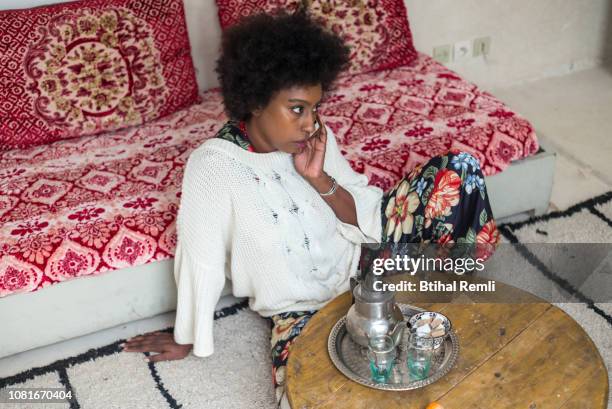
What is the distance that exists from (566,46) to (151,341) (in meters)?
2.50

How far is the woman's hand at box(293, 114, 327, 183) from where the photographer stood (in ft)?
5.22

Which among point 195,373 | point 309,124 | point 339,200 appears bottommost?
point 195,373

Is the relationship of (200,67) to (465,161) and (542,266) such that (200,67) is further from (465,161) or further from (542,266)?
(542,266)

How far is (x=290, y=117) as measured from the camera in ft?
4.79

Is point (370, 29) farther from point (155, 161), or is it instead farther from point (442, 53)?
point (155, 161)

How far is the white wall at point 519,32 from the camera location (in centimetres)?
292

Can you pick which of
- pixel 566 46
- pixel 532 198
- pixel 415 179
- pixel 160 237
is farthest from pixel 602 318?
pixel 566 46

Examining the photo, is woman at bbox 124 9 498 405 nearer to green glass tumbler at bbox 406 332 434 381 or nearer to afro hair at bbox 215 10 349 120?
afro hair at bbox 215 10 349 120

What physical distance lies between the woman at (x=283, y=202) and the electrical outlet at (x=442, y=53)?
4.61ft

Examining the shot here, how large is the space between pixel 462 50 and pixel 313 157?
171 cm

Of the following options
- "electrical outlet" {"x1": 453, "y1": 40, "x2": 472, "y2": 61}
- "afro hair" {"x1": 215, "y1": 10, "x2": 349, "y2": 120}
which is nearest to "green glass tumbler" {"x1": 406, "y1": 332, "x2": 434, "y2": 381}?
"afro hair" {"x1": 215, "y1": 10, "x2": 349, "y2": 120}

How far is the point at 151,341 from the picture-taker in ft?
5.96

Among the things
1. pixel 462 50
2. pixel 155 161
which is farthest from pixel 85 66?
pixel 462 50

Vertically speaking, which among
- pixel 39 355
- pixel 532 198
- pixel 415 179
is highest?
pixel 415 179
